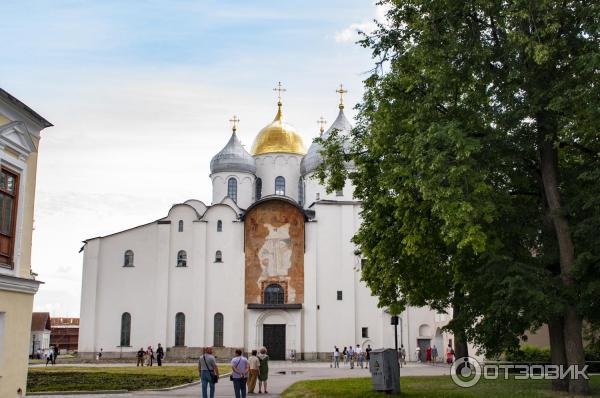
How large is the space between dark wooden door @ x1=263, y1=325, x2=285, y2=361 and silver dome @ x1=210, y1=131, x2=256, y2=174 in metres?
14.4

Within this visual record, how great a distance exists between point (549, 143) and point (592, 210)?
2.09m

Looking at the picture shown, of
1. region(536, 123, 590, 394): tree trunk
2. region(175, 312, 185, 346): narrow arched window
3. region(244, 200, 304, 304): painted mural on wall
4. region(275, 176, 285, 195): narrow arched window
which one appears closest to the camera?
region(536, 123, 590, 394): tree trunk

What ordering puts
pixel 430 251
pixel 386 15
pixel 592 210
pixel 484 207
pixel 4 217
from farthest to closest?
pixel 386 15 < pixel 430 251 < pixel 592 210 < pixel 484 207 < pixel 4 217

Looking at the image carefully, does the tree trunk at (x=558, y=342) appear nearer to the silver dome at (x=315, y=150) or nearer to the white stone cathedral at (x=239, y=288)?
the white stone cathedral at (x=239, y=288)

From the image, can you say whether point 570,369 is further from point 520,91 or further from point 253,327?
point 253,327

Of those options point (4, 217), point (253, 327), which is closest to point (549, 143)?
point (4, 217)

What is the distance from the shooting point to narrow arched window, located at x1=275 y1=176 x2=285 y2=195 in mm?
56000

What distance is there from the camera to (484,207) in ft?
51.2

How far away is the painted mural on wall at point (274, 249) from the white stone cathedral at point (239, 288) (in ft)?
0.23

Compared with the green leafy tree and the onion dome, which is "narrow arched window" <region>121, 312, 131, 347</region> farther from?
the green leafy tree

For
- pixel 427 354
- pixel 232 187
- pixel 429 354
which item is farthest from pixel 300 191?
pixel 429 354

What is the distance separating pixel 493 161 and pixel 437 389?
647cm

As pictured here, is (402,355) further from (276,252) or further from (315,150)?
(315,150)

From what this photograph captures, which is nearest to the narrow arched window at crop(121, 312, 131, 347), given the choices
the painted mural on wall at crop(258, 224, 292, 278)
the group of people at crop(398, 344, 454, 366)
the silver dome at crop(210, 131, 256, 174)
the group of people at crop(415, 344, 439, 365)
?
the painted mural on wall at crop(258, 224, 292, 278)
